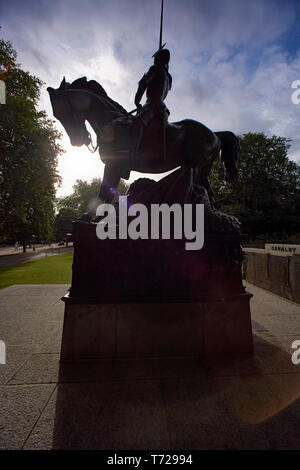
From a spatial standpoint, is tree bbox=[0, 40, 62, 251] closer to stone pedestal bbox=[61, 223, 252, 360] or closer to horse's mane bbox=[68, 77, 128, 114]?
horse's mane bbox=[68, 77, 128, 114]

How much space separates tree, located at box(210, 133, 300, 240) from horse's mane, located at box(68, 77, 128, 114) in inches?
789

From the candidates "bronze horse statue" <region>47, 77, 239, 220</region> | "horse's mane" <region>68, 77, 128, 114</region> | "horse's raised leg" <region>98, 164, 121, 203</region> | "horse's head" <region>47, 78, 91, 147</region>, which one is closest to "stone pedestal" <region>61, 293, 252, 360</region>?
"bronze horse statue" <region>47, 77, 239, 220</region>

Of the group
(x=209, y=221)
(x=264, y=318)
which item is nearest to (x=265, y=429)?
(x=209, y=221)

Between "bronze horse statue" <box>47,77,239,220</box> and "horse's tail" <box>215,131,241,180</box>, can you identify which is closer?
"bronze horse statue" <box>47,77,239,220</box>

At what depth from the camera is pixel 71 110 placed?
3.87m

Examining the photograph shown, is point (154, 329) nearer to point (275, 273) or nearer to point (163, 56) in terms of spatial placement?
point (163, 56)

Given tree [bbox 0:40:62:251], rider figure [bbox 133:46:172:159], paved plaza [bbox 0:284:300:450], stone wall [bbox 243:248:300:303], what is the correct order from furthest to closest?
tree [bbox 0:40:62:251] < stone wall [bbox 243:248:300:303] < rider figure [bbox 133:46:172:159] < paved plaza [bbox 0:284:300:450]

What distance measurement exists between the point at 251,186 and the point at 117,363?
28881 millimetres

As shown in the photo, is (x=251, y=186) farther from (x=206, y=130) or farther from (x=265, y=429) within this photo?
(x=265, y=429)

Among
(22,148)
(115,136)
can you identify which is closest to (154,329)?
(115,136)

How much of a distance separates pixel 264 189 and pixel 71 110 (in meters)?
27.5

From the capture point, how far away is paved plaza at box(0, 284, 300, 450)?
5.70 feet

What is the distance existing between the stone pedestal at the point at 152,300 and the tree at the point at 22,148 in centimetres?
1523

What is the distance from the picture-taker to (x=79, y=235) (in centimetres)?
323
